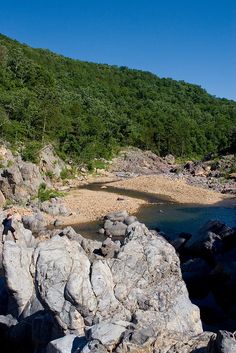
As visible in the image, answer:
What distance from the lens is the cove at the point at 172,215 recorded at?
3322 centimetres

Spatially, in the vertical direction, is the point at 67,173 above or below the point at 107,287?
below

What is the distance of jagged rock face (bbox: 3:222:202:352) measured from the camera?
11.9 meters

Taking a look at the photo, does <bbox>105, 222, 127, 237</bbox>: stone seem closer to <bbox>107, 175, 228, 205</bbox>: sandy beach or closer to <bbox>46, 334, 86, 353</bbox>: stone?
<bbox>107, 175, 228, 205</bbox>: sandy beach

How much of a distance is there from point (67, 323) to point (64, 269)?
5.04 feet

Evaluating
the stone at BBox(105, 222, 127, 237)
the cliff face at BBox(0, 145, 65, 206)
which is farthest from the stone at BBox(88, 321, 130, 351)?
the cliff face at BBox(0, 145, 65, 206)

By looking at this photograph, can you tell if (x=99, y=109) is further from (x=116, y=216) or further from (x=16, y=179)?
(x=116, y=216)

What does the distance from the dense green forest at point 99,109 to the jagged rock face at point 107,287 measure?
134 ft

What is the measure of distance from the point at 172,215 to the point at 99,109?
66.8 metres

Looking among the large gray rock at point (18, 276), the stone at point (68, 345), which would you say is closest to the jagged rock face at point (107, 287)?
the large gray rock at point (18, 276)

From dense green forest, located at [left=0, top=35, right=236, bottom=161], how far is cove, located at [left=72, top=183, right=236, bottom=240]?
18841mm

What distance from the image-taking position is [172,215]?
39250mm

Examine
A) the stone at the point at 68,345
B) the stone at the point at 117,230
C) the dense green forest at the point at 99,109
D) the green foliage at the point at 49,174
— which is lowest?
the stone at the point at 117,230

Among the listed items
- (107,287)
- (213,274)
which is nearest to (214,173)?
(213,274)

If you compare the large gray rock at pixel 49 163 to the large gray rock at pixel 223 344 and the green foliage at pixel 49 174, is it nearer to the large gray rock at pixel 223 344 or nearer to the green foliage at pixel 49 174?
the green foliage at pixel 49 174
